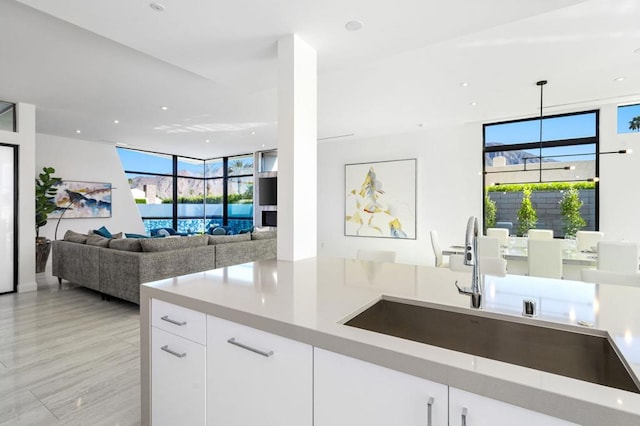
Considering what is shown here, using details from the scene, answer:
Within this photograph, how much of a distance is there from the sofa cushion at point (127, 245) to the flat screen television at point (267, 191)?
4495 millimetres

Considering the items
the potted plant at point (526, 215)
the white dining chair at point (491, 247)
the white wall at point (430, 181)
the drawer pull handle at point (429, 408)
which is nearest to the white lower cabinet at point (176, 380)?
the drawer pull handle at point (429, 408)

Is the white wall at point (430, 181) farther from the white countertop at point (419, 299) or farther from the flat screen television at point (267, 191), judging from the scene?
the white countertop at point (419, 299)

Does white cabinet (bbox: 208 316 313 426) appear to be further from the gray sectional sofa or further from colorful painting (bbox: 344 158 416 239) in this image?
colorful painting (bbox: 344 158 416 239)

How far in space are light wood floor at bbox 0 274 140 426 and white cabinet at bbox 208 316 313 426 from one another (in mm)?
1112

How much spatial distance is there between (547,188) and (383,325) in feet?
18.2

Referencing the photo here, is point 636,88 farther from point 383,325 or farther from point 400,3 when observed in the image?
point 383,325

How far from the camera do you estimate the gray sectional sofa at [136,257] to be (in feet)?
12.2

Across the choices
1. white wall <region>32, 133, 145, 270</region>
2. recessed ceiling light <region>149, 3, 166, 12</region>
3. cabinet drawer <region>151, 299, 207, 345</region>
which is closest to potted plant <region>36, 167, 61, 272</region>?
white wall <region>32, 133, 145, 270</region>

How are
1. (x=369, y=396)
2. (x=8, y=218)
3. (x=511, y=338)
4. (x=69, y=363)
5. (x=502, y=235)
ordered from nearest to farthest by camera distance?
1. (x=369, y=396)
2. (x=511, y=338)
3. (x=69, y=363)
4. (x=8, y=218)
5. (x=502, y=235)

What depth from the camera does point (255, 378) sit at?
3.55ft

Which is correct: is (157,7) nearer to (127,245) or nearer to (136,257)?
(136,257)

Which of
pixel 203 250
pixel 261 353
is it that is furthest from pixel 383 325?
pixel 203 250

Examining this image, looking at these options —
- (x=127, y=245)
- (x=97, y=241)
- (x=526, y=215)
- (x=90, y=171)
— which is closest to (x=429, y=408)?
(x=127, y=245)

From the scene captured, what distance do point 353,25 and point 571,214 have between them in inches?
199
